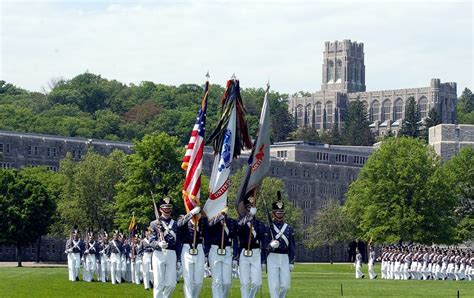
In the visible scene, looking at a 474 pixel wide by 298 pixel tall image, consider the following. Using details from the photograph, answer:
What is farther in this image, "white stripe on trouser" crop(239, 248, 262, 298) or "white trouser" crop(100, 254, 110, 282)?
"white trouser" crop(100, 254, 110, 282)

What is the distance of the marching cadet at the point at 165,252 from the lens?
32750mm

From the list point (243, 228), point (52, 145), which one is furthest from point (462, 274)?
point (52, 145)

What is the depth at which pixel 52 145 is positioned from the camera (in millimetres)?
140000

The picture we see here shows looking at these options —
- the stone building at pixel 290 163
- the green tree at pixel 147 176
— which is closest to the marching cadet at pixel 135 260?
the green tree at pixel 147 176

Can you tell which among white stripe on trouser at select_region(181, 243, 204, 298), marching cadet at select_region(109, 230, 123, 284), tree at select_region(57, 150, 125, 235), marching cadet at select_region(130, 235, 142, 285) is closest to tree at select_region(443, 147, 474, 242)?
tree at select_region(57, 150, 125, 235)

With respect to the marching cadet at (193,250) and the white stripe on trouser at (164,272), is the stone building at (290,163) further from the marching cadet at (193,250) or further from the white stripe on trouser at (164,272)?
the marching cadet at (193,250)

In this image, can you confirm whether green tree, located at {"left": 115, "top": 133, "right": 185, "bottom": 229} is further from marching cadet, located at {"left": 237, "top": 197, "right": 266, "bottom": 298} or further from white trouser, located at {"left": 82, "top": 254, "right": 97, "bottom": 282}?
marching cadet, located at {"left": 237, "top": 197, "right": 266, "bottom": 298}

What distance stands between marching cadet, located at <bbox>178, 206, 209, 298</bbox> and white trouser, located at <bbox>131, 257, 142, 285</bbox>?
20.7 metres

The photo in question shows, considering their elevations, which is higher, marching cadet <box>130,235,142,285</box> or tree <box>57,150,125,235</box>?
tree <box>57,150,125,235</box>

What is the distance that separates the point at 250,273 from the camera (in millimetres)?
33000

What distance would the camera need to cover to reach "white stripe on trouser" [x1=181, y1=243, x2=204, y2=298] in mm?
32438

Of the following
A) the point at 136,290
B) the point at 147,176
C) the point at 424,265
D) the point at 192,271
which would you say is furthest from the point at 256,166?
the point at 147,176

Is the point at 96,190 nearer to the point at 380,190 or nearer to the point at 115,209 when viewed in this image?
the point at 115,209

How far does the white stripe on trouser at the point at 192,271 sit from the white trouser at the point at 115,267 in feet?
74.9
